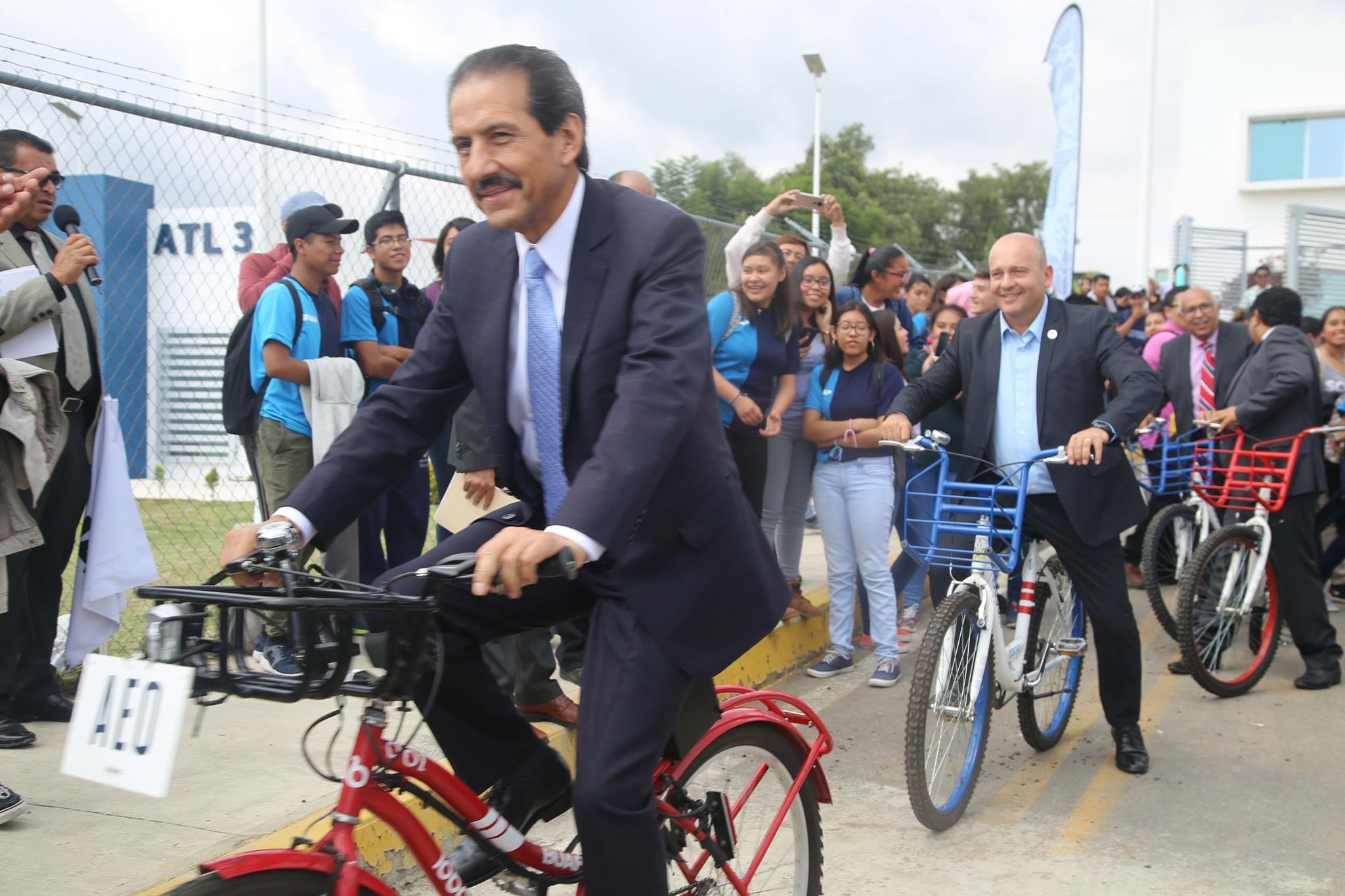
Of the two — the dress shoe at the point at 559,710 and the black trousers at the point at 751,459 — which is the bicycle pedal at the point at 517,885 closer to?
the dress shoe at the point at 559,710

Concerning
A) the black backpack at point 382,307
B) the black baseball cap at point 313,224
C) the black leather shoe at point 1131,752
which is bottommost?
the black leather shoe at point 1131,752

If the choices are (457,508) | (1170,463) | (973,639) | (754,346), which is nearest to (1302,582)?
(1170,463)

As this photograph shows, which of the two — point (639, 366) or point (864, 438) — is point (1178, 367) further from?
point (639, 366)

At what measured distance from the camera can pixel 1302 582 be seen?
617cm

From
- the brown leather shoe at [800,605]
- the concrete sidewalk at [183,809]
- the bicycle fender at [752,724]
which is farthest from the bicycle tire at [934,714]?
the brown leather shoe at [800,605]

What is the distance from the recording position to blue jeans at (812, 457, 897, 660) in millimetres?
6207

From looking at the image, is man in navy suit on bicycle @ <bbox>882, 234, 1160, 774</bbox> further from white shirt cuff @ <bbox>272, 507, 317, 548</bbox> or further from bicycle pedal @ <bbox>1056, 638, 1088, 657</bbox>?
white shirt cuff @ <bbox>272, 507, 317, 548</bbox>

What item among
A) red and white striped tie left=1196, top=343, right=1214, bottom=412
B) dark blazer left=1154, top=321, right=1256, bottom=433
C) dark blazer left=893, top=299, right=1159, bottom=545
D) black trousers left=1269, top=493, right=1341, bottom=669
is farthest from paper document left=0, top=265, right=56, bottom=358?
red and white striped tie left=1196, top=343, right=1214, bottom=412

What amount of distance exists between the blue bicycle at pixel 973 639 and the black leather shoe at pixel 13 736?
3.11 meters

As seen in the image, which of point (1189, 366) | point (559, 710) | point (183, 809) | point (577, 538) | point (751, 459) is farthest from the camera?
point (1189, 366)

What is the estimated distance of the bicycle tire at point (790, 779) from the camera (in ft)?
9.00

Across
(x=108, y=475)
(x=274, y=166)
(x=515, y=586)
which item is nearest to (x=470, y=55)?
(x=515, y=586)

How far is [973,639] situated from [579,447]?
243 centimetres

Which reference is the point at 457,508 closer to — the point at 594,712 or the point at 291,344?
the point at 291,344
